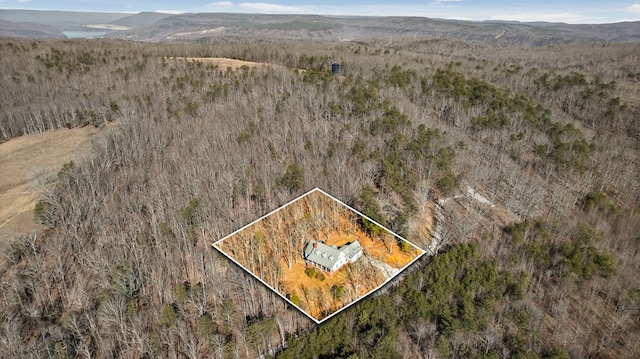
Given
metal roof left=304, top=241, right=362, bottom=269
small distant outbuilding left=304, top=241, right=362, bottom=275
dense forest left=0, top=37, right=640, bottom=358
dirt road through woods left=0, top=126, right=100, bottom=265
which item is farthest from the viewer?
dirt road through woods left=0, top=126, right=100, bottom=265

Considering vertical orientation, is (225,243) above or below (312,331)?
above

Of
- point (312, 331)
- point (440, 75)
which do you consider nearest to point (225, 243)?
point (312, 331)

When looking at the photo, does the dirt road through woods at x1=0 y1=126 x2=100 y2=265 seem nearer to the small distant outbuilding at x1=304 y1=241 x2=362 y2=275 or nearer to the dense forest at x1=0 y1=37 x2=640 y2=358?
the dense forest at x1=0 y1=37 x2=640 y2=358

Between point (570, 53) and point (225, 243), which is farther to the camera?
point (570, 53)

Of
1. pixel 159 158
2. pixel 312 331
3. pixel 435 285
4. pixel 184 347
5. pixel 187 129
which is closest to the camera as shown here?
pixel 312 331

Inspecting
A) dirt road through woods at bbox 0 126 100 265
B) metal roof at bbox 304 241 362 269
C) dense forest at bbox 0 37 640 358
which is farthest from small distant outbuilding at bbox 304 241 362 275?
dirt road through woods at bbox 0 126 100 265

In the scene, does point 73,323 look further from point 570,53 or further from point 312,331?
point 570,53

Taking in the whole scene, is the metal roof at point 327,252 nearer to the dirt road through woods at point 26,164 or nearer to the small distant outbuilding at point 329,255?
the small distant outbuilding at point 329,255
